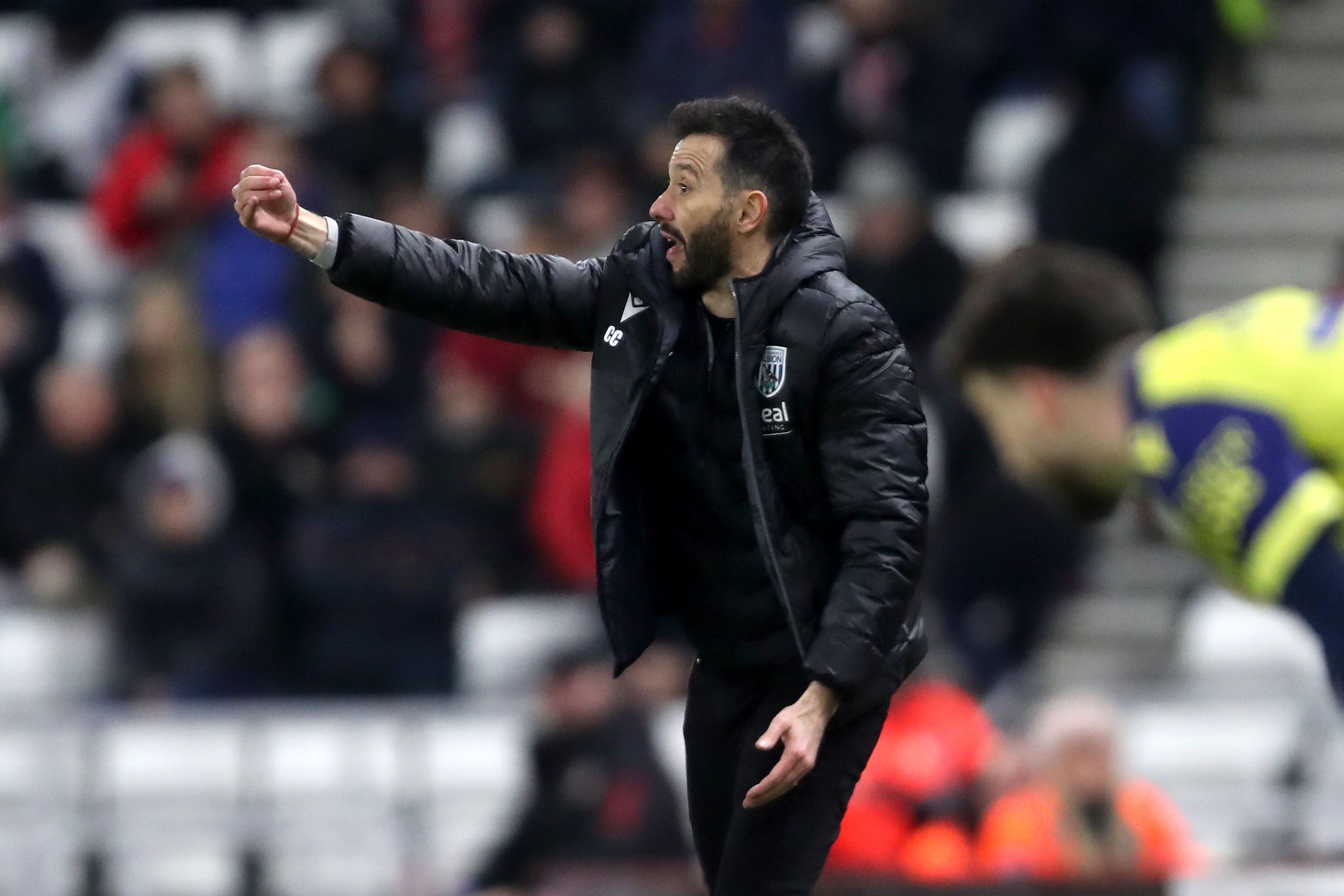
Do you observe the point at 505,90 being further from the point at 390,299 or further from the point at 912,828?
the point at 390,299

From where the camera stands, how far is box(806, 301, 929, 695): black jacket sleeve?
389 centimetres

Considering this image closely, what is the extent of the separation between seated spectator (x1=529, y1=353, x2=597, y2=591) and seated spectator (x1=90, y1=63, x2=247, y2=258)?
2.19 metres

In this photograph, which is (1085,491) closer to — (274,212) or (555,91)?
(274,212)

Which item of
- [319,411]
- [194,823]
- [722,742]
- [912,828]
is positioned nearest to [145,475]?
[319,411]

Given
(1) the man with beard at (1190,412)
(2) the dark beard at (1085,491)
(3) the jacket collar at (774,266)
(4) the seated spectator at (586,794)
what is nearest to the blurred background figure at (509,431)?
(4) the seated spectator at (586,794)

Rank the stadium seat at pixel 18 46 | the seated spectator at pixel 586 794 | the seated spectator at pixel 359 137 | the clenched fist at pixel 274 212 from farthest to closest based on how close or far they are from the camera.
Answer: the stadium seat at pixel 18 46 < the seated spectator at pixel 359 137 < the seated spectator at pixel 586 794 < the clenched fist at pixel 274 212

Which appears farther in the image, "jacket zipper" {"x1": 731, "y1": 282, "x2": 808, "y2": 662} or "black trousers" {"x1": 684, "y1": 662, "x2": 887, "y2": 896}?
"black trousers" {"x1": 684, "y1": 662, "x2": 887, "y2": 896}

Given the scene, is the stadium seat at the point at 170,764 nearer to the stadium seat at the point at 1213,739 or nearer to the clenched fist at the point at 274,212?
the stadium seat at the point at 1213,739

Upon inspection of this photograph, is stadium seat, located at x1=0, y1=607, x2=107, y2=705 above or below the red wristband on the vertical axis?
below

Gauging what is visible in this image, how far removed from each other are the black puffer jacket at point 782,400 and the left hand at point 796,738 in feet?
0.14

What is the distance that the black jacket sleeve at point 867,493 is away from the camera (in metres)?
3.89

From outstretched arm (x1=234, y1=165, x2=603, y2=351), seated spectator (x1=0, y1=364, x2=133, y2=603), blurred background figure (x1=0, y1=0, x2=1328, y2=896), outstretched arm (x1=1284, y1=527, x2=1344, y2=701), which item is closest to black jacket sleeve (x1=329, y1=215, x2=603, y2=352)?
outstretched arm (x1=234, y1=165, x2=603, y2=351)

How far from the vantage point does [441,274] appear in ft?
13.1

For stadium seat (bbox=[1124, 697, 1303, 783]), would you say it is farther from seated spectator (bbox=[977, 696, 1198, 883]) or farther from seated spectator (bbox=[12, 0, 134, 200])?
seated spectator (bbox=[12, 0, 134, 200])
